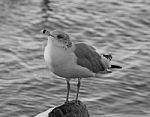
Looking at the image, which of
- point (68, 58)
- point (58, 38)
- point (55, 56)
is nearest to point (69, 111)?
point (68, 58)

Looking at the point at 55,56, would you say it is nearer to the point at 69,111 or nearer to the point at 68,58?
the point at 68,58

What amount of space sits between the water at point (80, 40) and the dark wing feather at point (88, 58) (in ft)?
10.1

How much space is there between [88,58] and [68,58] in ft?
2.80

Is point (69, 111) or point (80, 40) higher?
point (80, 40)

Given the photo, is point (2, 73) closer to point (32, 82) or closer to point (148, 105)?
point (32, 82)

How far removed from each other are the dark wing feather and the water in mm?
3072

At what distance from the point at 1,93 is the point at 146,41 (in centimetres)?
576

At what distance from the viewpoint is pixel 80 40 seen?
17.2m

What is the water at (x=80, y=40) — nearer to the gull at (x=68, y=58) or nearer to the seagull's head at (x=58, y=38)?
the gull at (x=68, y=58)

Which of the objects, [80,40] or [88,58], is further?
[80,40]

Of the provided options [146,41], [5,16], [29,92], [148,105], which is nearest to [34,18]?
[5,16]

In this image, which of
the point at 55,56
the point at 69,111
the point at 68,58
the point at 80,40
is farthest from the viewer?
the point at 80,40

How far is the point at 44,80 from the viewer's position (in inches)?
565

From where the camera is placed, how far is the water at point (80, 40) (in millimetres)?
13242
